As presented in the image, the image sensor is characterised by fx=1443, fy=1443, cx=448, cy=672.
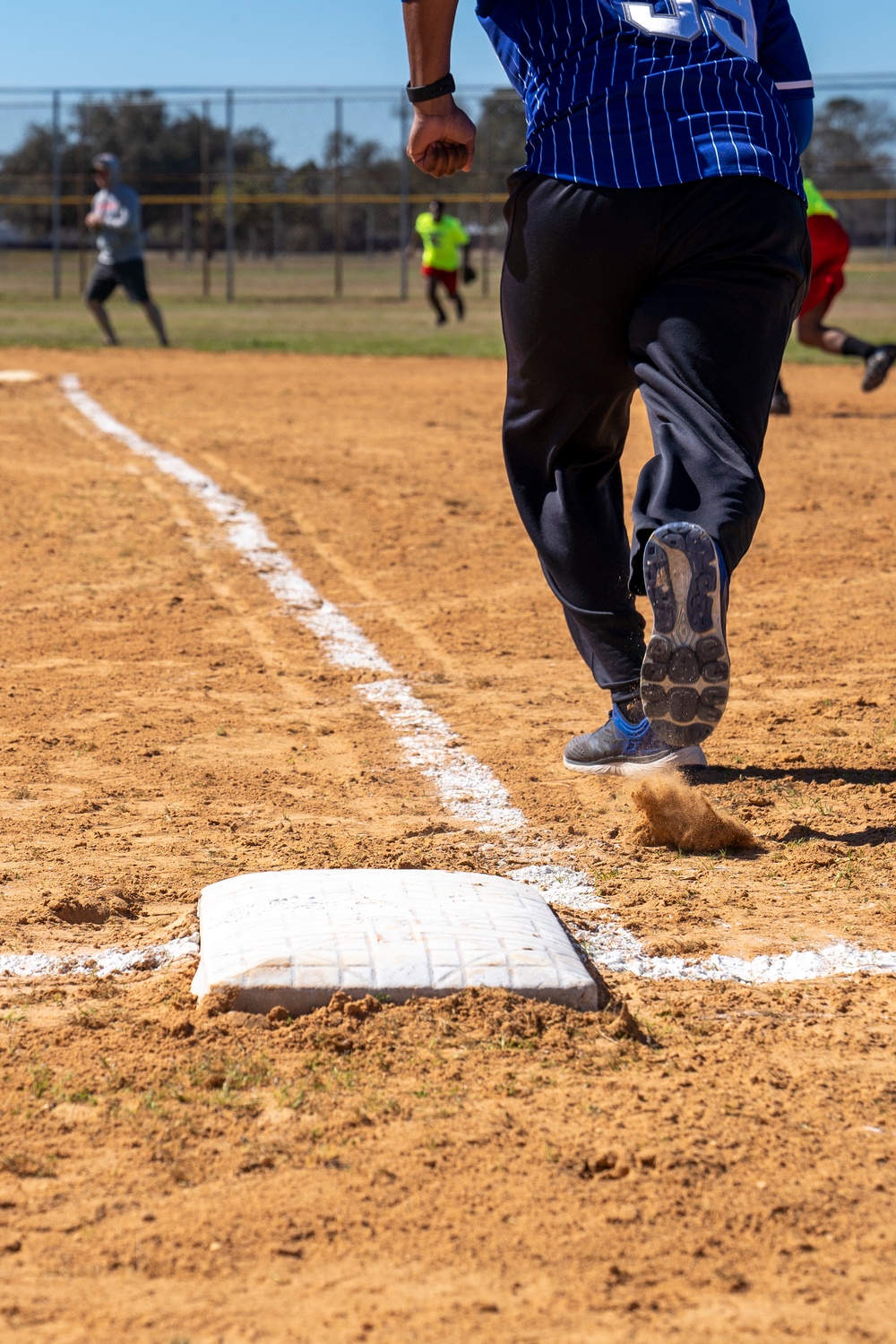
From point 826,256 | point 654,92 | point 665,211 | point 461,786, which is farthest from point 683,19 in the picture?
point 826,256

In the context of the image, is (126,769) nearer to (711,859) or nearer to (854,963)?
(711,859)

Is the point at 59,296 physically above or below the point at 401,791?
above

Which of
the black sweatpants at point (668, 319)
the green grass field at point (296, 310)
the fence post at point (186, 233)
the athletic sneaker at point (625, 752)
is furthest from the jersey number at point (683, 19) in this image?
the fence post at point (186, 233)

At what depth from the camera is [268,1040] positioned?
193 cm

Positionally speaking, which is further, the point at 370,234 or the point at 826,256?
the point at 370,234

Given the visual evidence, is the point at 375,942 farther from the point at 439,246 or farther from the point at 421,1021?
the point at 439,246

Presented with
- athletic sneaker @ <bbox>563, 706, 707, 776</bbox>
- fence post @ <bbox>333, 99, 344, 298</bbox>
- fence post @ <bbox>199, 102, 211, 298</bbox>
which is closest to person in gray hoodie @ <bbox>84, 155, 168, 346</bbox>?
fence post @ <bbox>199, 102, 211, 298</bbox>

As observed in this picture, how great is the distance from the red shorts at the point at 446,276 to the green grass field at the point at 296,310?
0.49 metres

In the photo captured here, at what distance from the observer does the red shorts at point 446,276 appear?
61.6 feet

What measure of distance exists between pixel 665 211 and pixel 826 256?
7077mm

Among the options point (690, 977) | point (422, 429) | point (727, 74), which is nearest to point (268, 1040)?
point (690, 977)

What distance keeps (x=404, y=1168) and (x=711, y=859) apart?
4.15 ft

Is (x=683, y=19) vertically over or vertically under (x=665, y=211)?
over

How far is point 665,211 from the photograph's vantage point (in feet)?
8.50
